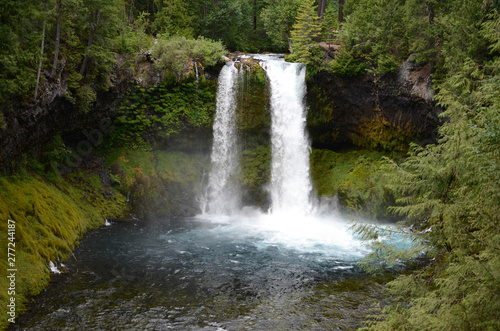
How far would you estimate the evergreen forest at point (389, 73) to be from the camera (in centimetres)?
478

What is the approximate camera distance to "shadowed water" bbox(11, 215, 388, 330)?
8.27 meters

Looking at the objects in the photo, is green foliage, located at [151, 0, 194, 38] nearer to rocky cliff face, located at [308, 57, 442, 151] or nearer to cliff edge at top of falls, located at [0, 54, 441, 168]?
cliff edge at top of falls, located at [0, 54, 441, 168]

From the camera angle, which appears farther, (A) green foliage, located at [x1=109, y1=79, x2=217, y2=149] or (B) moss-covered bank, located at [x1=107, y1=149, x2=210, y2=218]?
(A) green foliage, located at [x1=109, y1=79, x2=217, y2=149]

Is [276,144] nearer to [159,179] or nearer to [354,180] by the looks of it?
[354,180]

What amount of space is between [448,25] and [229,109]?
11.7 metres

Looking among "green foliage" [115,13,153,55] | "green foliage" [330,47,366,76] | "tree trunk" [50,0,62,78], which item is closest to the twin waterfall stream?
"green foliage" [330,47,366,76]

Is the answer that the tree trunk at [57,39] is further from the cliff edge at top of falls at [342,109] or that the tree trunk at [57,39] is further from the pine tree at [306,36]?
the pine tree at [306,36]

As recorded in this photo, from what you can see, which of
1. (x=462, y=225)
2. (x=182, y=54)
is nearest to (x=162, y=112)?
(x=182, y=54)

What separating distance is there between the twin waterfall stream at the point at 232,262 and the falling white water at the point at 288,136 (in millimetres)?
60

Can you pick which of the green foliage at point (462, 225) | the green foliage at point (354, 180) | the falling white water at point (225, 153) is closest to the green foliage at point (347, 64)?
the green foliage at point (354, 180)

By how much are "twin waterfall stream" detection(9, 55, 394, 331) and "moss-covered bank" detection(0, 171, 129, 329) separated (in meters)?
0.49

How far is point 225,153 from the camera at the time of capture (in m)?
21.0

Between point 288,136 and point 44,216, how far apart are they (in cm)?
1345

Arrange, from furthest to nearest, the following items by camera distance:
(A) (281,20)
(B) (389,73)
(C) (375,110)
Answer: (A) (281,20) → (C) (375,110) → (B) (389,73)
